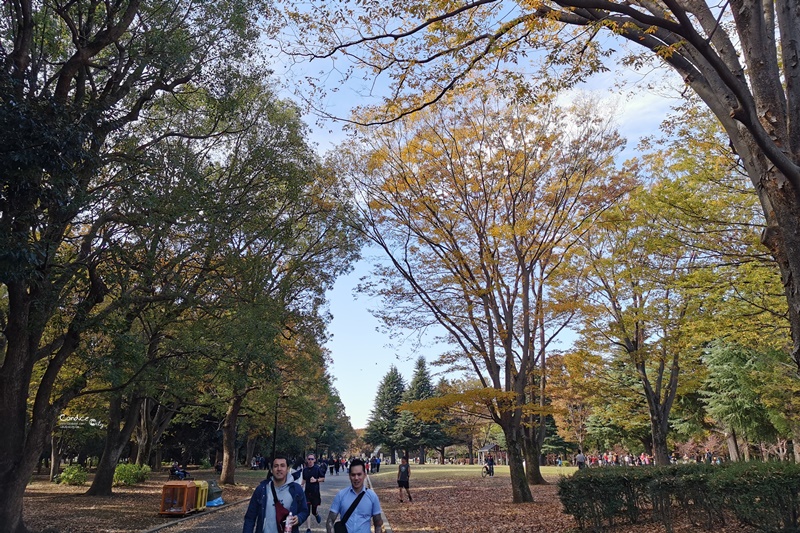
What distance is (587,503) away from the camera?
32.3 feet

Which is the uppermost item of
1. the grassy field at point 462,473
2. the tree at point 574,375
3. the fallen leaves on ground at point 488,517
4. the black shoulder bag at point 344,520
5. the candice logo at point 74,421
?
the tree at point 574,375

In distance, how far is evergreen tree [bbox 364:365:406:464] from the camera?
64188mm

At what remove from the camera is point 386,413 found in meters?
66.1

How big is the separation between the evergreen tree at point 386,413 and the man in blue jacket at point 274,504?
194 feet

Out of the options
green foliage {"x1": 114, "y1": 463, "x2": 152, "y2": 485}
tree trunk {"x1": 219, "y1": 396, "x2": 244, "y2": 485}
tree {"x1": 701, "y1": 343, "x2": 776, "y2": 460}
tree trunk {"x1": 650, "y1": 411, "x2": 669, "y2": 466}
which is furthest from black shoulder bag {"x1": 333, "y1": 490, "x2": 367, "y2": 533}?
tree {"x1": 701, "y1": 343, "x2": 776, "y2": 460}

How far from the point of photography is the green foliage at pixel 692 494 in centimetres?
683

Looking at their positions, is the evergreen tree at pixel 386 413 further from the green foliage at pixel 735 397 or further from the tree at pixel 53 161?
the tree at pixel 53 161

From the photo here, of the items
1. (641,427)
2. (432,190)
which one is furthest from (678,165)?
(641,427)

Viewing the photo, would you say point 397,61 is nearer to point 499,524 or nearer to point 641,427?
point 499,524

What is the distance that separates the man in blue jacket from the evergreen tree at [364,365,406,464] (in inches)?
2330

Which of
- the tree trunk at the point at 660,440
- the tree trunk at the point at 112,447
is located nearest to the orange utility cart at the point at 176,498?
the tree trunk at the point at 112,447

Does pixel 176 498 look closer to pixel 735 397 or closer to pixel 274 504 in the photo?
pixel 274 504

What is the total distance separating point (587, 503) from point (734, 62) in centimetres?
770

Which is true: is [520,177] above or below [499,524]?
above
